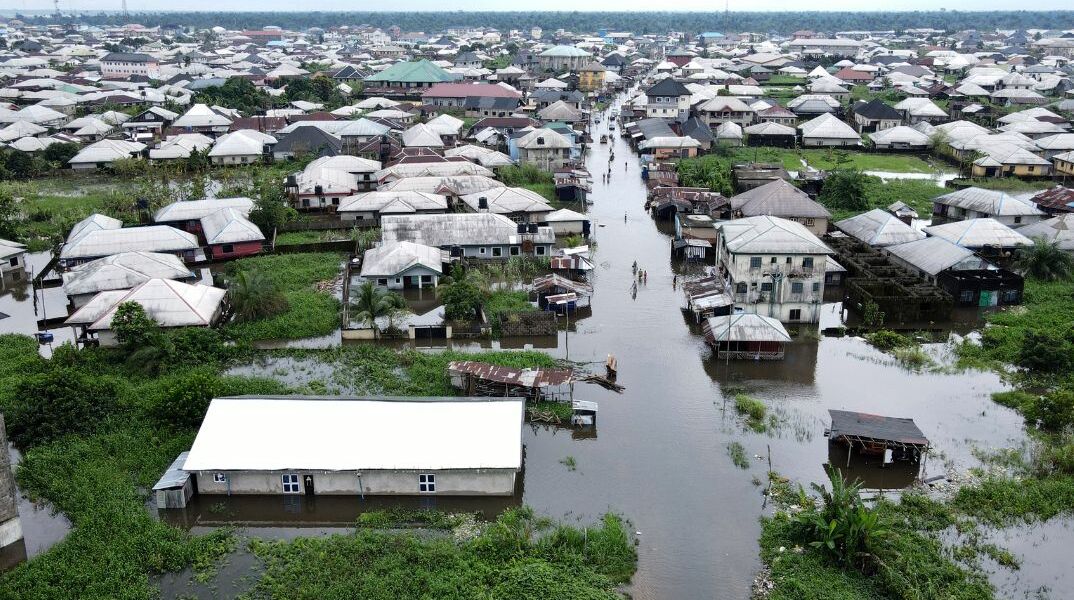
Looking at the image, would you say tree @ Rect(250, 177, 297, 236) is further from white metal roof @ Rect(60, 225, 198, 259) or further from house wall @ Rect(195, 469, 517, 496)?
house wall @ Rect(195, 469, 517, 496)

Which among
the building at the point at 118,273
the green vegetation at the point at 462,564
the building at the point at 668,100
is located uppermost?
the building at the point at 668,100

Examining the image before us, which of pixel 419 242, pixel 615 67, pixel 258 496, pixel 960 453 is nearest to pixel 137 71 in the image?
pixel 615 67

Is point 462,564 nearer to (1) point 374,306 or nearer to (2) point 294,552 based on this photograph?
(2) point 294,552

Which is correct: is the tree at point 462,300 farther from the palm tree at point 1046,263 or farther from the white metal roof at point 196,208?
the palm tree at point 1046,263

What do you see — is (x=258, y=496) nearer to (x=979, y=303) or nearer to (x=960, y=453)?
(x=960, y=453)

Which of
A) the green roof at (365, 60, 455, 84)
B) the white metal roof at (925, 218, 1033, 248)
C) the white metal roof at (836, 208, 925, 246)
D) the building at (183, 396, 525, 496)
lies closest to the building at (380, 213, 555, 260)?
the white metal roof at (836, 208, 925, 246)

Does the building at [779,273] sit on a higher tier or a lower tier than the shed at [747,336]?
higher

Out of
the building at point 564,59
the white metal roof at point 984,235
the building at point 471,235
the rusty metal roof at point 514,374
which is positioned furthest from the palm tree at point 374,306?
the building at point 564,59
